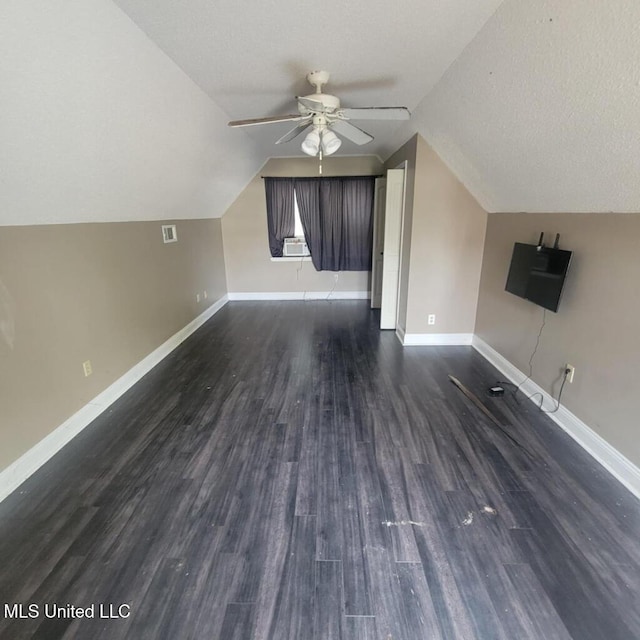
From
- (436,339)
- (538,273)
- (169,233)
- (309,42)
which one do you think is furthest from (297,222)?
(538,273)

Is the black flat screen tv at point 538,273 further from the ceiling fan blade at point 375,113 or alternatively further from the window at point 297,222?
the window at point 297,222

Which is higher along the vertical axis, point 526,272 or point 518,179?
point 518,179

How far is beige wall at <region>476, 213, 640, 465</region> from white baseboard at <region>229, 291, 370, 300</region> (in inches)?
125

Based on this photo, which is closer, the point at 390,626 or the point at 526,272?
the point at 390,626

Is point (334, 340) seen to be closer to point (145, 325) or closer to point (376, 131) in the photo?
point (145, 325)

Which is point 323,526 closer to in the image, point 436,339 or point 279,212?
point 436,339

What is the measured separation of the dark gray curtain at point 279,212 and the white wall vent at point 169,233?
1.90m

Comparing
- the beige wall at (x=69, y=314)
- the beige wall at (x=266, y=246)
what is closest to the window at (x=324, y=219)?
the beige wall at (x=266, y=246)

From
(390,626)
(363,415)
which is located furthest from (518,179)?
(390,626)

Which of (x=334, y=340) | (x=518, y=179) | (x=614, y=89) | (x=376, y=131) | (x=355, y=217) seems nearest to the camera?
(x=614, y=89)

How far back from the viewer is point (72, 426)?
7.96 feet

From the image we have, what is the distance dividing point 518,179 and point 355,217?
3.19m

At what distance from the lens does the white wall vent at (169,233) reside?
12.6 feet

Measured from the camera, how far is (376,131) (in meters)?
3.83
